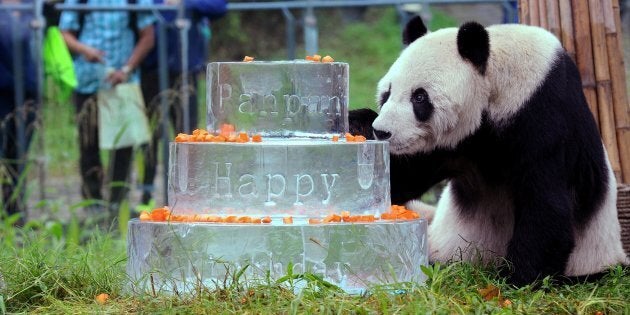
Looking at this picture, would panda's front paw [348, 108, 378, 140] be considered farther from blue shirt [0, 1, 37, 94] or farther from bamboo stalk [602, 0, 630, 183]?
blue shirt [0, 1, 37, 94]

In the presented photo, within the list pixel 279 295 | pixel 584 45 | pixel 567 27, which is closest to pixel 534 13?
pixel 567 27

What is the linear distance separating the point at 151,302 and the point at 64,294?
2.06ft

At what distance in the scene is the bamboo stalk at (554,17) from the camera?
551cm

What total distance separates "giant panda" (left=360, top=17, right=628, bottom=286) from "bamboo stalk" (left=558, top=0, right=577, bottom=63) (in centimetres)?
91

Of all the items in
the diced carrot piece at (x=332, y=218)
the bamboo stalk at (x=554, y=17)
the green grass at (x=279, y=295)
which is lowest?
the green grass at (x=279, y=295)

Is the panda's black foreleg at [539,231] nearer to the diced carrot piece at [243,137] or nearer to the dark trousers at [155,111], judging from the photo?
the diced carrot piece at [243,137]

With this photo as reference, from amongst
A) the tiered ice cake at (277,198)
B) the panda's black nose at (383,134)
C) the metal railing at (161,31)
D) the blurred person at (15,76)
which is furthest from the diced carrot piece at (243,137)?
the blurred person at (15,76)

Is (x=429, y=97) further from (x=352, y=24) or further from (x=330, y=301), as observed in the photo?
(x=352, y=24)

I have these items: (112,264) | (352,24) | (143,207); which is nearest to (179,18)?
(143,207)

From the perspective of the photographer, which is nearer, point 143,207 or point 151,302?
point 151,302

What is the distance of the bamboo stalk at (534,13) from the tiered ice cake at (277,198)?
66.7 inches

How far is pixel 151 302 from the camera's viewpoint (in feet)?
12.3

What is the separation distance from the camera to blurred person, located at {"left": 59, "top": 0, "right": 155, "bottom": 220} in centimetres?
797

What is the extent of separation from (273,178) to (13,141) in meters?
4.51
